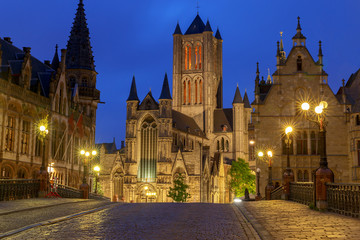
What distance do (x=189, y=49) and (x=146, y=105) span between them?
29951mm

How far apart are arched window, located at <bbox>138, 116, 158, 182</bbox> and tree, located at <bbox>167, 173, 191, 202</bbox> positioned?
4.90 m

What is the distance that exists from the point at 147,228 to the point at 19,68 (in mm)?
35583

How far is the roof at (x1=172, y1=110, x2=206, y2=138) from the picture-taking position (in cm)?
9179

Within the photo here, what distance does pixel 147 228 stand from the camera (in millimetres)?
14453

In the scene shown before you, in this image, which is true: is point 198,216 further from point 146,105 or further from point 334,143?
point 146,105

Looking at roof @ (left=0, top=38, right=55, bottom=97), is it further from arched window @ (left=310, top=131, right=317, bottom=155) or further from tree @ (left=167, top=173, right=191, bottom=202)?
tree @ (left=167, top=173, right=191, bottom=202)

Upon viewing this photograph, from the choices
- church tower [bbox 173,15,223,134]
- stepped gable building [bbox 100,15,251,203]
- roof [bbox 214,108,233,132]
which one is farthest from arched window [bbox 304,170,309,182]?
church tower [bbox 173,15,223,134]

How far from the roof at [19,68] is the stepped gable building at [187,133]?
31368 mm

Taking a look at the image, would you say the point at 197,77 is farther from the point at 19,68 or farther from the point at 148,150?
the point at 19,68

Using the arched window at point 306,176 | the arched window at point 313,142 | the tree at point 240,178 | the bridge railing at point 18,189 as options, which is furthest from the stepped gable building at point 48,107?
the tree at point 240,178

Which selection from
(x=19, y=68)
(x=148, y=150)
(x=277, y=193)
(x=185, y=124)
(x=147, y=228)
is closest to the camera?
(x=147, y=228)

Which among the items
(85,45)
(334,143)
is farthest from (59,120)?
(334,143)

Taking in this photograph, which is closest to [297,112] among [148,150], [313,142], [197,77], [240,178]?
[313,142]

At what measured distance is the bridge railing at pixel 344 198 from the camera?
1631cm
